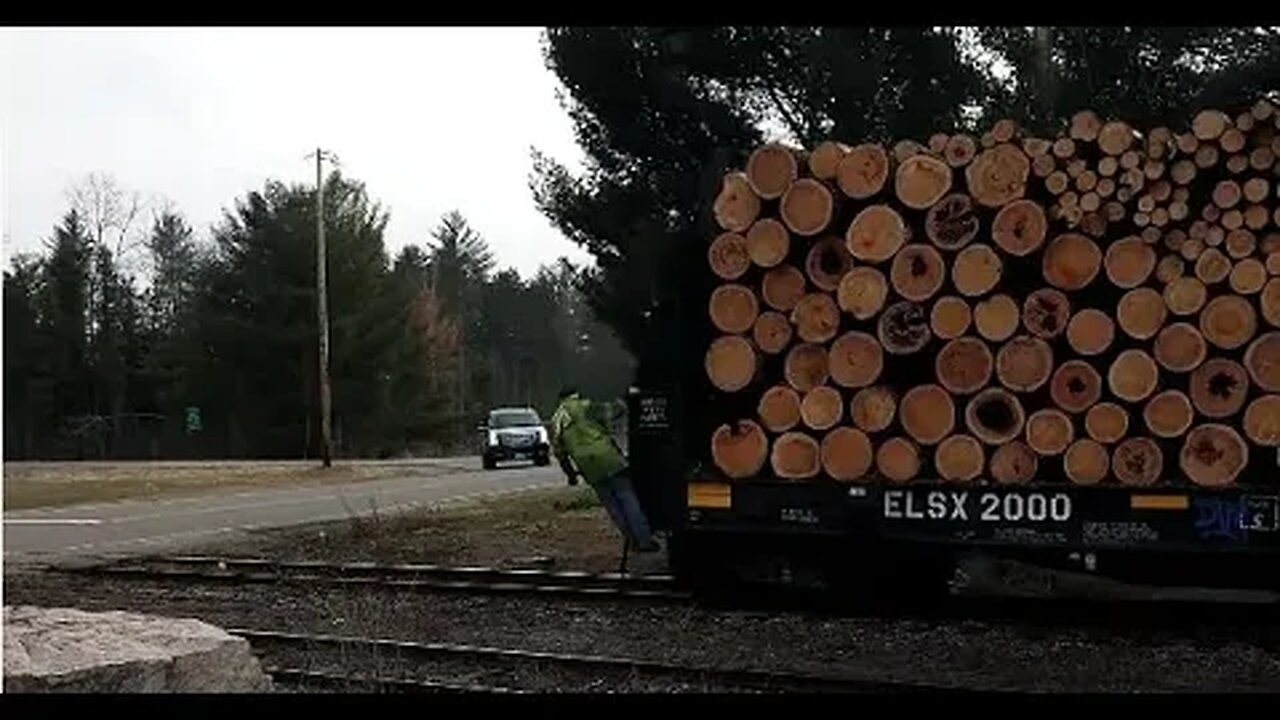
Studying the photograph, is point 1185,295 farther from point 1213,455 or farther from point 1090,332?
point 1213,455

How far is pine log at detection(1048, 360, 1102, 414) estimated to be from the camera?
9.48 metres

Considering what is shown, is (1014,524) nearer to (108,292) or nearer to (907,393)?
(907,393)

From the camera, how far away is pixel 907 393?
9.97 m

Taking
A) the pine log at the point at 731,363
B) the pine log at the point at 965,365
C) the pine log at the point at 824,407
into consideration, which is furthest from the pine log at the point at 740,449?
the pine log at the point at 965,365

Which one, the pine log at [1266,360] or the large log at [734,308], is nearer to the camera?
the pine log at [1266,360]

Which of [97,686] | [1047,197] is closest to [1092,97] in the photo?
[1047,197]

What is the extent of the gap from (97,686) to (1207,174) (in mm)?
6975

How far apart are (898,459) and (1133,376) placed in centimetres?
156

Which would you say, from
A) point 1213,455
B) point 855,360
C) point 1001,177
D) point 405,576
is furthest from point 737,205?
point 405,576

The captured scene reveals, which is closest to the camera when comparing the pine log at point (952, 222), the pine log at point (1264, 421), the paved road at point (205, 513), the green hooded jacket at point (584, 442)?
the pine log at point (1264, 421)

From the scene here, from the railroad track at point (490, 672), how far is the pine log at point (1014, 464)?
1.86 meters

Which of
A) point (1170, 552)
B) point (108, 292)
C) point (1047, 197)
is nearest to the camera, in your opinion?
point (1170, 552)

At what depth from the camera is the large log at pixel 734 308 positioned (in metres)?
10.4

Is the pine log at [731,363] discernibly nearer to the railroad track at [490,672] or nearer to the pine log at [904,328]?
the pine log at [904,328]
